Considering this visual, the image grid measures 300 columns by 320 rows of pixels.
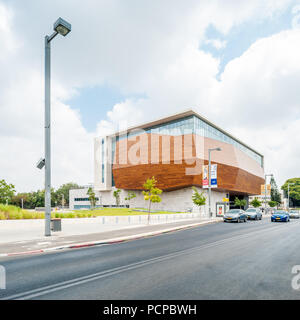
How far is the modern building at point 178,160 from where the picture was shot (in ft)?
164

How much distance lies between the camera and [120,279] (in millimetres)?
6031

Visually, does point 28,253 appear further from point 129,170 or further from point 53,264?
point 129,170

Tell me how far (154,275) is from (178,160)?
43806mm

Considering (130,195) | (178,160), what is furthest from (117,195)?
(178,160)

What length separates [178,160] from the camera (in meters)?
49.7

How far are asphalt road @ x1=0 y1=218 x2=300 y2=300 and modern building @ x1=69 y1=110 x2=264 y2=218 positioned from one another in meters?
40.4

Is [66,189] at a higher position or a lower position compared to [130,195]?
lower

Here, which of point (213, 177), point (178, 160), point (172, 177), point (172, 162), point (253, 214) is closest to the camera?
point (213, 177)

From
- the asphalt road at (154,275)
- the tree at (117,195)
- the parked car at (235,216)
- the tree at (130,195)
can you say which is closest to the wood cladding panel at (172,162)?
the tree at (130,195)

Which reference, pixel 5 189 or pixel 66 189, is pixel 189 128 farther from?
pixel 66 189

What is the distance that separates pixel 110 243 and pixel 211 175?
74.9ft

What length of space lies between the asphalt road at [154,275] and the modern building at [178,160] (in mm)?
40443

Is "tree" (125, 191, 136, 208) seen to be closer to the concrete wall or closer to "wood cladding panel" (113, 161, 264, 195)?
the concrete wall
